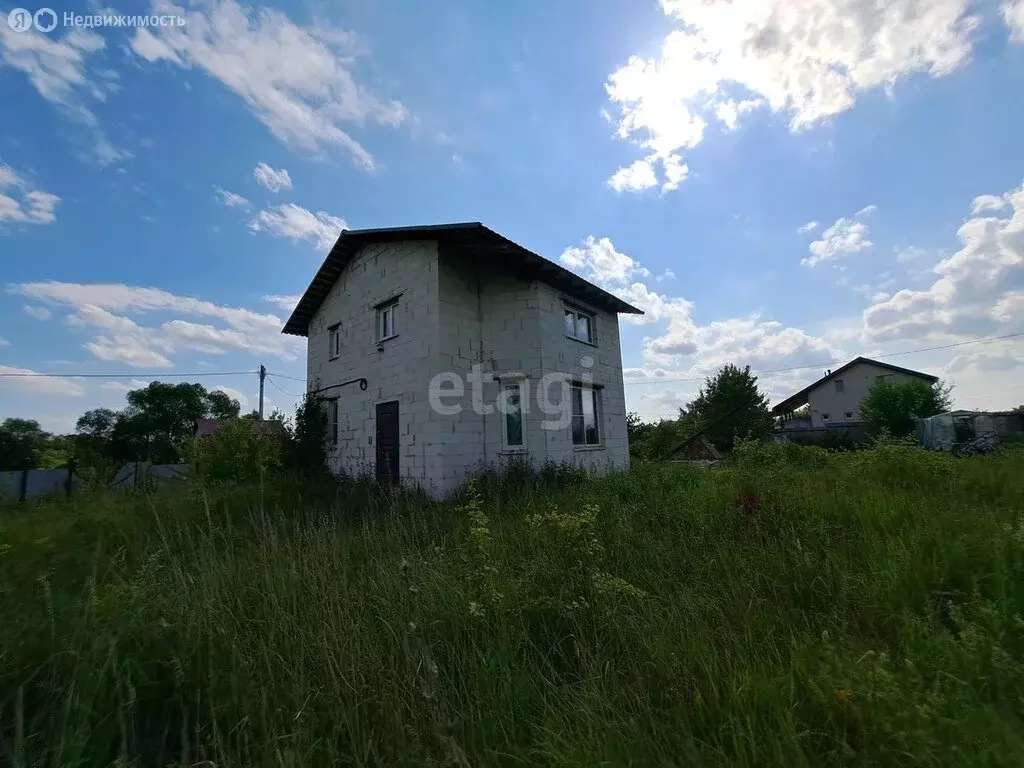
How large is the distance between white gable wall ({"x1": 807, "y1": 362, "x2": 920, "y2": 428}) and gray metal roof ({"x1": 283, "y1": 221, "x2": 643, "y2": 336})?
99.2ft

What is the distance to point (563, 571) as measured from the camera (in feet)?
11.6

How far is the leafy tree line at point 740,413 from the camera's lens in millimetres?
23203

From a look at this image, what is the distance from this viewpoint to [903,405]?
2333 cm

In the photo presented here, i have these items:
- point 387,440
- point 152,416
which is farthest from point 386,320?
point 152,416

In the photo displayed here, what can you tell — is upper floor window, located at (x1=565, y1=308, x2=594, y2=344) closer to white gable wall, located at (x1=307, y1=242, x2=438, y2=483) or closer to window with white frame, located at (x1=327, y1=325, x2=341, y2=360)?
white gable wall, located at (x1=307, y1=242, x2=438, y2=483)

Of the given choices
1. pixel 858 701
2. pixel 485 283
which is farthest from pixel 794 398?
pixel 858 701

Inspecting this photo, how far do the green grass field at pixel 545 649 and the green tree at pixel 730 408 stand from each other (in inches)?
906

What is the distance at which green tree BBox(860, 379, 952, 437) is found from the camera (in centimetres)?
2314

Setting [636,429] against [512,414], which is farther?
[636,429]

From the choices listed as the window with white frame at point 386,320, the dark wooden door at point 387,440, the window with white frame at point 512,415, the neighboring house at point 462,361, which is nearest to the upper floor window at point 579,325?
the neighboring house at point 462,361

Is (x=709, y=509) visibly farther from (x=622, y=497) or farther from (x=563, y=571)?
(x=563, y=571)

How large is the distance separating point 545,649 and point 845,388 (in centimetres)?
4082

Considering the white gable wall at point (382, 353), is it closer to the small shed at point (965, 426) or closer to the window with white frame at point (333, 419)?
the window with white frame at point (333, 419)

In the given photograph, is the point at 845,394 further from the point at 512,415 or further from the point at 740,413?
the point at 512,415
